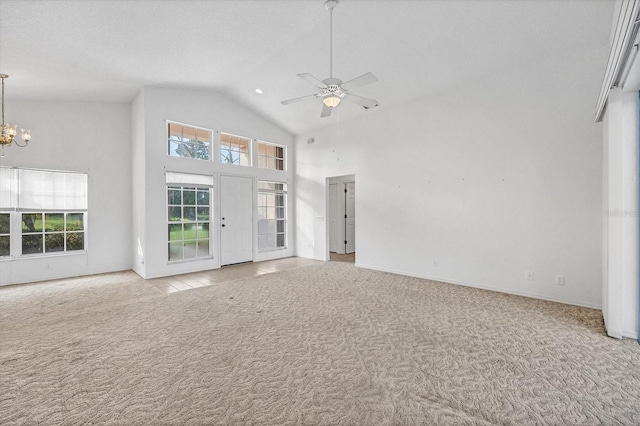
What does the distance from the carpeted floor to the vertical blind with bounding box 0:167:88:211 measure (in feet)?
6.27

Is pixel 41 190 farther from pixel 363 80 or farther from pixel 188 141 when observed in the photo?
pixel 363 80

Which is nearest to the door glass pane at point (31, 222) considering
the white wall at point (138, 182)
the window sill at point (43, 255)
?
the window sill at point (43, 255)

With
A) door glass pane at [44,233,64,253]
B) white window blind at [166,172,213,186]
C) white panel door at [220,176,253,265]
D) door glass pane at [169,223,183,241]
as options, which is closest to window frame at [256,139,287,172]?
white panel door at [220,176,253,265]

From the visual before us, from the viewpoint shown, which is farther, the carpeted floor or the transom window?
the transom window

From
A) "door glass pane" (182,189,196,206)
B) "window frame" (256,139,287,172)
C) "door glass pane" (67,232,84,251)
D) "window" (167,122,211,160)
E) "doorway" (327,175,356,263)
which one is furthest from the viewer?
"doorway" (327,175,356,263)

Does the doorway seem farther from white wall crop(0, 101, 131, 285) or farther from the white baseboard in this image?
white wall crop(0, 101, 131, 285)

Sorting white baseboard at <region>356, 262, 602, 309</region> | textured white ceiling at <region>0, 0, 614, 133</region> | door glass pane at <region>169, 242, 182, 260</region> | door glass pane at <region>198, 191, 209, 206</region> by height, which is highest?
textured white ceiling at <region>0, 0, 614, 133</region>

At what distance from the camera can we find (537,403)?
1.95 m

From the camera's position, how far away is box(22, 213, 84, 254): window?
207 inches

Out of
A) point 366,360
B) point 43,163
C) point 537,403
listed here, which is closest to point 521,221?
point 537,403

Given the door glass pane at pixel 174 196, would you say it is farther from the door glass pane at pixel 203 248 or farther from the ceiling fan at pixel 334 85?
the ceiling fan at pixel 334 85

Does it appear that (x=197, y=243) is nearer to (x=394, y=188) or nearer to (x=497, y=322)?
(x=394, y=188)

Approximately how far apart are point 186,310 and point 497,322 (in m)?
3.85

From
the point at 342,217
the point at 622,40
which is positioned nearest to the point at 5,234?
the point at 342,217
